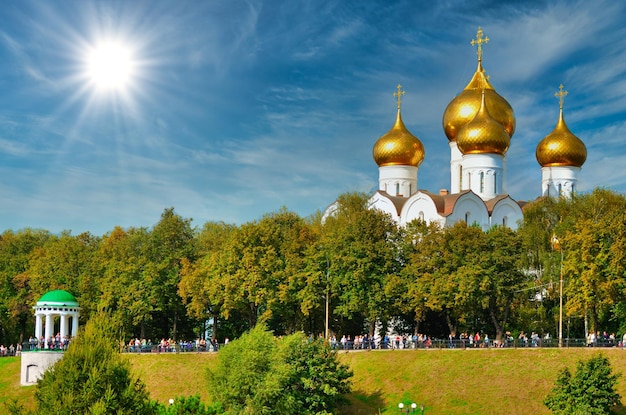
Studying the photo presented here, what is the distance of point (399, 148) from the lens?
68.9 m

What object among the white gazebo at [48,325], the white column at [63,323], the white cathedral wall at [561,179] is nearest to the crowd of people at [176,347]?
the white gazebo at [48,325]

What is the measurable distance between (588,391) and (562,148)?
123 ft

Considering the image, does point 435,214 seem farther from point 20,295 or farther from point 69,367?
point 69,367

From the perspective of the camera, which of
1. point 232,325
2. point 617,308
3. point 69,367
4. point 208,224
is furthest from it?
point 208,224

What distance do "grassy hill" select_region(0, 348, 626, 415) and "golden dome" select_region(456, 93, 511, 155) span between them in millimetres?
23604

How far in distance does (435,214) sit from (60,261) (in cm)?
2551

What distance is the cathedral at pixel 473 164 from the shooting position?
63.8 metres

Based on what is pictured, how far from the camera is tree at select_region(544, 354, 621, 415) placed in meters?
34.1

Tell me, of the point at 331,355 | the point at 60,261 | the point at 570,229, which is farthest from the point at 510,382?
the point at 60,261

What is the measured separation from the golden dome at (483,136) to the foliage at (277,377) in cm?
2919

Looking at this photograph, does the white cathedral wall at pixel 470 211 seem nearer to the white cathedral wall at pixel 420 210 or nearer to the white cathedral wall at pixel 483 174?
the white cathedral wall at pixel 420 210

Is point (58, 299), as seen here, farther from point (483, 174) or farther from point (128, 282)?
point (483, 174)

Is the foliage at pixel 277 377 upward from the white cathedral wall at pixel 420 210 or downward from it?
downward

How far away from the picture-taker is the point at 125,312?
5569 cm
